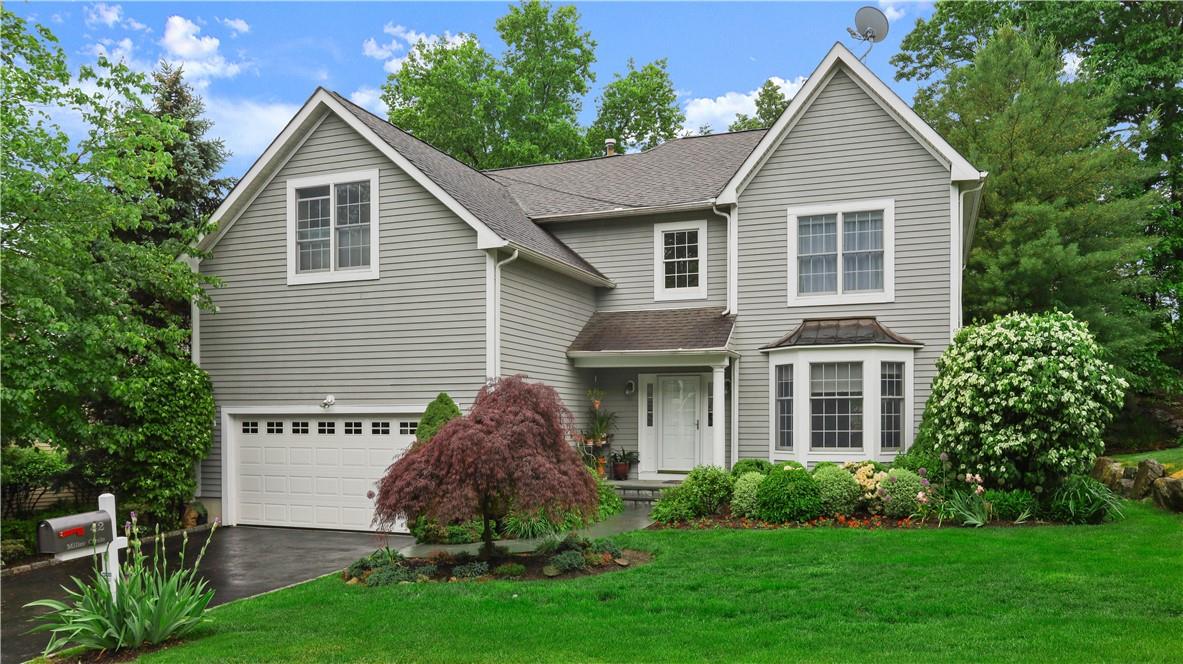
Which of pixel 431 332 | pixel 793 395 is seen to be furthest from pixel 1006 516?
pixel 431 332

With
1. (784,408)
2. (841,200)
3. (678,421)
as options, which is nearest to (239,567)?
(678,421)

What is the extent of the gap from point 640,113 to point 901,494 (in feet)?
87.0

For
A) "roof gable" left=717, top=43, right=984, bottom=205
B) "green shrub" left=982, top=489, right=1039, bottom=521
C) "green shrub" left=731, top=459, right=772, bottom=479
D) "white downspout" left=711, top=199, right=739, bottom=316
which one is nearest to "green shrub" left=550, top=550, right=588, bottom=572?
"green shrub" left=731, top=459, right=772, bottom=479

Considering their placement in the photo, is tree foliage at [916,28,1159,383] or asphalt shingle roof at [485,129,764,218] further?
tree foliage at [916,28,1159,383]

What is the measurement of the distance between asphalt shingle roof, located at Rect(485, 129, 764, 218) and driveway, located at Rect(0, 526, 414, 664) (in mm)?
8081

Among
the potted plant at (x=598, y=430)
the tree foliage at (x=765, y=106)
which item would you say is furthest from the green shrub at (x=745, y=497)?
the tree foliage at (x=765, y=106)

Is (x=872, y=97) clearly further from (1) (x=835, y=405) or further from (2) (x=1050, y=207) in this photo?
(2) (x=1050, y=207)

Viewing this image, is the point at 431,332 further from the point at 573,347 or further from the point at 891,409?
the point at 891,409

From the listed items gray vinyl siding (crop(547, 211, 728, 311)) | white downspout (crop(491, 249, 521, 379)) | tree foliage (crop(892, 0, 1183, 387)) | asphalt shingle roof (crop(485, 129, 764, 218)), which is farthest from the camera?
tree foliage (crop(892, 0, 1183, 387))

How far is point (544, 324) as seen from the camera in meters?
15.6

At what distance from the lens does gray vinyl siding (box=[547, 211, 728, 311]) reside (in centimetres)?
1695

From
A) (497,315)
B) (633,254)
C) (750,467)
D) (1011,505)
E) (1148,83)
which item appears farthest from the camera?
(1148,83)

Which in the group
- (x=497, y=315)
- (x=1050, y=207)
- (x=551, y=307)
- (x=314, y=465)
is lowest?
(x=314, y=465)

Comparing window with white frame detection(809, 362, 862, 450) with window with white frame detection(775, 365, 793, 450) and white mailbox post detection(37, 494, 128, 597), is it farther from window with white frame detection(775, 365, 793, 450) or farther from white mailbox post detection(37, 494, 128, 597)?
white mailbox post detection(37, 494, 128, 597)
